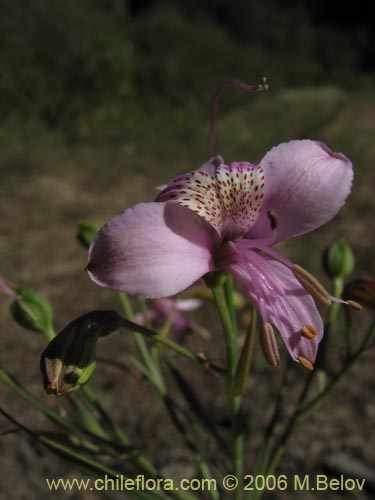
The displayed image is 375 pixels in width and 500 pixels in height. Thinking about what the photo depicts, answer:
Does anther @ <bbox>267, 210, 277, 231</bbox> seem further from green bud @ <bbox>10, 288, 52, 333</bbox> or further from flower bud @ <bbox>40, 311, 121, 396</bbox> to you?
green bud @ <bbox>10, 288, 52, 333</bbox>

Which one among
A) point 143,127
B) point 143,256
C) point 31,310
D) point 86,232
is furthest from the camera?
point 143,127

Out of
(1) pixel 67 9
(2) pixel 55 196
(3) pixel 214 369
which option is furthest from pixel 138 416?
(1) pixel 67 9

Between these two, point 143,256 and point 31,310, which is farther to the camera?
point 31,310

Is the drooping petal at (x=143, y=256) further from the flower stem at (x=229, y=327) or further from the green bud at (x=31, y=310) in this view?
the green bud at (x=31, y=310)

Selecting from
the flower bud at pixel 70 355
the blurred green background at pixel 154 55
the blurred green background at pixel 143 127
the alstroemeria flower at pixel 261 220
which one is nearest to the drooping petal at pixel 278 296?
the alstroemeria flower at pixel 261 220

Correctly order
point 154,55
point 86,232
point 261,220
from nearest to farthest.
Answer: point 261,220, point 86,232, point 154,55

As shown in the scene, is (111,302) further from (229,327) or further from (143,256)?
(143,256)

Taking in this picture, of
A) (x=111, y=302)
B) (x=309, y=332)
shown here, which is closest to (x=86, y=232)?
(x=309, y=332)

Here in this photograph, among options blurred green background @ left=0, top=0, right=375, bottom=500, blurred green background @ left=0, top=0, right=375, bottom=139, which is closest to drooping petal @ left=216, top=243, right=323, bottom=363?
blurred green background @ left=0, top=0, right=375, bottom=500
